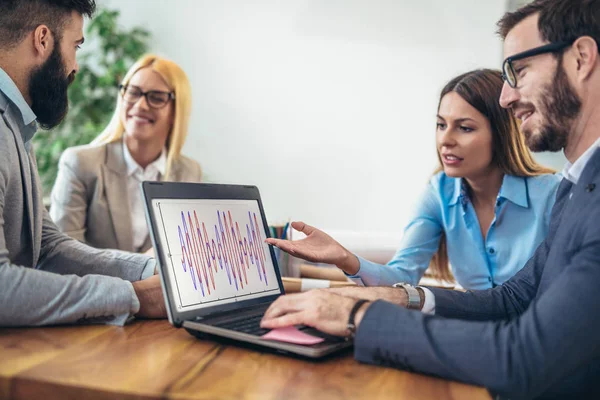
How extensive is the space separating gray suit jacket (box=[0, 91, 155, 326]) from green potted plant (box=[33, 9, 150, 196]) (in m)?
2.49

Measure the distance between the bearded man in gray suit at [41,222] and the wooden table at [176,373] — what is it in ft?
0.21

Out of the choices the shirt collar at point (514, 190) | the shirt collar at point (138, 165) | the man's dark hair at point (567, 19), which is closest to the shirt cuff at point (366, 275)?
the shirt collar at point (514, 190)

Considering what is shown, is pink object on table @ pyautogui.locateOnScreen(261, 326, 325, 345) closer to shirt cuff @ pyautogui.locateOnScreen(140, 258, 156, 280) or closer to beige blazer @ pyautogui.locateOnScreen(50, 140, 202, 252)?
shirt cuff @ pyautogui.locateOnScreen(140, 258, 156, 280)

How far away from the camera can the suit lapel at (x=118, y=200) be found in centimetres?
234

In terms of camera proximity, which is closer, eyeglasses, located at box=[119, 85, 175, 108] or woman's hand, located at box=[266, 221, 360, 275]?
woman's hand, located at box=[266, 221, 360, 275]

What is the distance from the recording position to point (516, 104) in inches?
48.3

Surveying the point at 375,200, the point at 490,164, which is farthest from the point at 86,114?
the point at 490,164

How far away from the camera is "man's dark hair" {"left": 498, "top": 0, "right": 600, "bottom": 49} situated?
1069 mm

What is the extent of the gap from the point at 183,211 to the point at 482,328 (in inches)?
22.1

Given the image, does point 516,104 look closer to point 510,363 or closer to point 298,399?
point 510,363

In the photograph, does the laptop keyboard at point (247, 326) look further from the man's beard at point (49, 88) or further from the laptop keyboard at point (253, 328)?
the man's beard at point (49, 88)

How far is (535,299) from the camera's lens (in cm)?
95

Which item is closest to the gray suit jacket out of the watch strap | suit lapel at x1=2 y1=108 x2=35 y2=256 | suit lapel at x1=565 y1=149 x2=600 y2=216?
suit lapel at x1=2 y1=108 x2=35 y2=256

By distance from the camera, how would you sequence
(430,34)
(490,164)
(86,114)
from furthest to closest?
(86,114) → (430,34) → (490,164)
